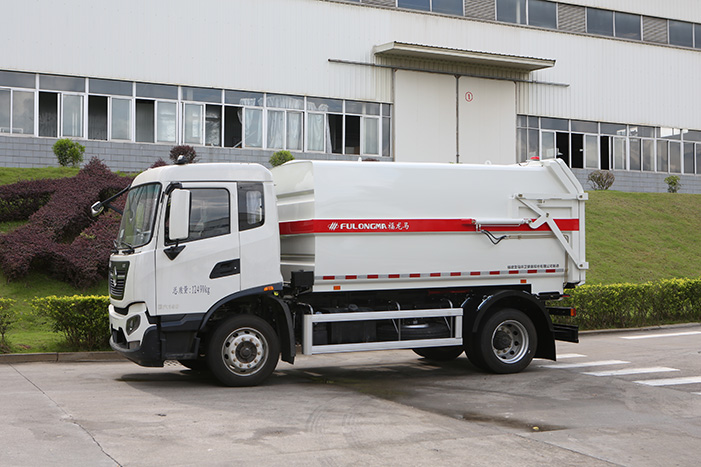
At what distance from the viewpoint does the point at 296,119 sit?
30.2 m

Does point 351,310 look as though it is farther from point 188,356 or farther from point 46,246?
point 46,246

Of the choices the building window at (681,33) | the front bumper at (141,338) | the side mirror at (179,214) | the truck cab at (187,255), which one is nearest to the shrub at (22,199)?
the truck cab at (187,255)

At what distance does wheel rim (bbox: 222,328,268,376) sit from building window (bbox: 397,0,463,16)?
952 inches

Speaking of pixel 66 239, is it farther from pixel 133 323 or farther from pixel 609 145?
pixel 609 145

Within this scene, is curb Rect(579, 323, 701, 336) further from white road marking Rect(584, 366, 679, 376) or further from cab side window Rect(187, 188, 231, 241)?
cab side window Rect(187, 188, 231, 241)

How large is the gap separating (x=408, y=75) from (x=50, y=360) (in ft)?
72.2

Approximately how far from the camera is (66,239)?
17.9m

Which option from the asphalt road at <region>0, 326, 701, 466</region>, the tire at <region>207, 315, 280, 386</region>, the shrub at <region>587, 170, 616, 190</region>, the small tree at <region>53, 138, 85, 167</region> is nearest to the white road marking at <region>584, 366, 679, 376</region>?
the asphalt road at <region>0, 326, 701, 466</region>

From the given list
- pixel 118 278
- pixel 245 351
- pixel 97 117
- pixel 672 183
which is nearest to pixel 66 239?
pixel 118 278

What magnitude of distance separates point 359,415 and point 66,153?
19.3 m

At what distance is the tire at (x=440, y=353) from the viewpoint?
12.6 m

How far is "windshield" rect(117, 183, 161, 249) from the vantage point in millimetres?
9859

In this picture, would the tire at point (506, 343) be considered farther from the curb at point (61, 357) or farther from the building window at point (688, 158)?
the building window at point (688, 158)

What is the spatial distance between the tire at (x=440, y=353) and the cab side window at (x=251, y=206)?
3.91 metres
